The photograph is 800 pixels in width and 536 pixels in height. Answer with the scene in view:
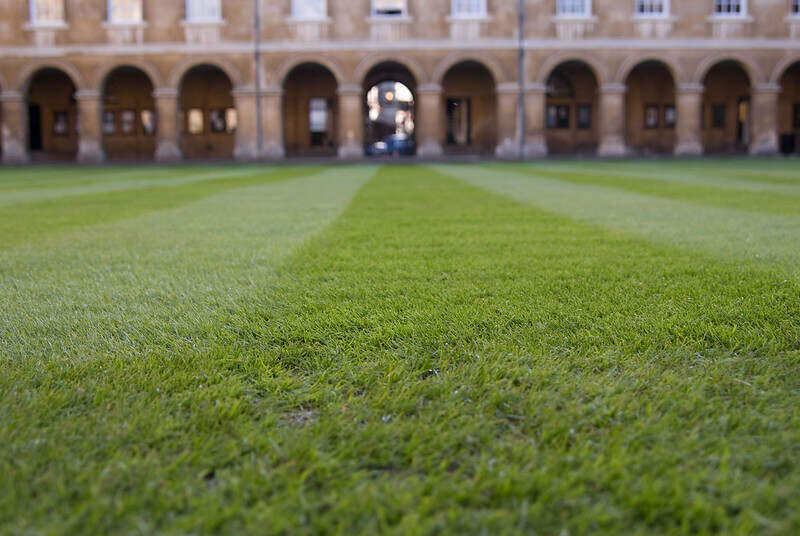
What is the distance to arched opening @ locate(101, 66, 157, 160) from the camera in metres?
32.3

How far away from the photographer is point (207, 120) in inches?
1276

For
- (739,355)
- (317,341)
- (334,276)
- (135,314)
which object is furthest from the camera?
(334,276)

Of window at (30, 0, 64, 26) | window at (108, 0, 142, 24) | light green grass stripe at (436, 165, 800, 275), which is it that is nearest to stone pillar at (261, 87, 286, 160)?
window at (108, 0, 142, 24)

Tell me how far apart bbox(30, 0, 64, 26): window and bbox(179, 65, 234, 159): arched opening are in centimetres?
607

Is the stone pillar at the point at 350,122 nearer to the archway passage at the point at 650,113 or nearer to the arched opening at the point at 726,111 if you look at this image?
the archway passage at the point at 650,113

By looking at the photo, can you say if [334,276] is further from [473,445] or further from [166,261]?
[473,445]

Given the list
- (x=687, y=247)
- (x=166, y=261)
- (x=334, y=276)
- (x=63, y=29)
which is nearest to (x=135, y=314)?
(x=334, y=276)

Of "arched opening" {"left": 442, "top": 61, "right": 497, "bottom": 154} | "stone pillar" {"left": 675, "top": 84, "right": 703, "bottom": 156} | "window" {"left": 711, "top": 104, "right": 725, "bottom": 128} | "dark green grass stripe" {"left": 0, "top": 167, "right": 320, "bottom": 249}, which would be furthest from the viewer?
"window" {"left": 711, "top": 104, "right": 725, "bottom": 128}

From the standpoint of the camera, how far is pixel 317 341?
2564 millimetres

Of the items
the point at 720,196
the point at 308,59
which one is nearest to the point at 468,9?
the point at 308,59

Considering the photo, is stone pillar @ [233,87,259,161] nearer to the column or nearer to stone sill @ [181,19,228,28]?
stone sill @ [181,19,228,28]

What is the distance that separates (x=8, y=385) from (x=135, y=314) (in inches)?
33.8

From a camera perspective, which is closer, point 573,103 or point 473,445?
point 473,445

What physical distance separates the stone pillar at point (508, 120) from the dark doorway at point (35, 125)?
22853mm
